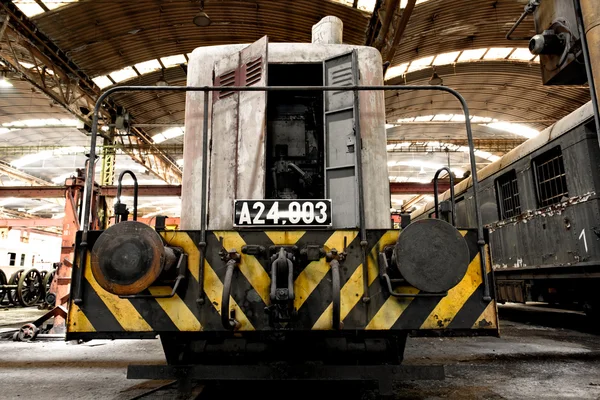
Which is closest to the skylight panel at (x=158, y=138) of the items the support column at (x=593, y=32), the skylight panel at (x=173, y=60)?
the skylight panel at (x=173, y=60)

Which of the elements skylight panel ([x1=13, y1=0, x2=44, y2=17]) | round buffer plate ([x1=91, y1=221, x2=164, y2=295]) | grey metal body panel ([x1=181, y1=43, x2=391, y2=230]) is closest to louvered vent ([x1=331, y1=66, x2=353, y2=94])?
grey metal body panel ([x1=181, y1=43, x2=391, y2=230])

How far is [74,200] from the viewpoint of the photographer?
28.6 feet

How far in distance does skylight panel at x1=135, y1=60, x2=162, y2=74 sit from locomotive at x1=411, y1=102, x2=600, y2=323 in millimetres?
10484

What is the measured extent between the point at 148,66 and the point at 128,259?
42.9 ft

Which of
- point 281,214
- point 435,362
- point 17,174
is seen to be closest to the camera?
point 281,214

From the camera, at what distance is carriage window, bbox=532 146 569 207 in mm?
6395

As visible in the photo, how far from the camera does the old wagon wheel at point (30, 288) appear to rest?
14.4 metres

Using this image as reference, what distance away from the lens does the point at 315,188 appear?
11.1 feet

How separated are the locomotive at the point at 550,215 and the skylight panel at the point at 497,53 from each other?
7.36 m

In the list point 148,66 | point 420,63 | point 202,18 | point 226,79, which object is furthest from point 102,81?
point 226,79

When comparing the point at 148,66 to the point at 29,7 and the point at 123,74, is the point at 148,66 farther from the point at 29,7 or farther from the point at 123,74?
the point at 29,7

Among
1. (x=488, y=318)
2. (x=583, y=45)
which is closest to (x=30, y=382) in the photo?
(x=488, y=318)

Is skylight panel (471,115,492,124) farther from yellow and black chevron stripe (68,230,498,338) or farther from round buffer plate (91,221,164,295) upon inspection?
round buffer plate (91,221,164,295)

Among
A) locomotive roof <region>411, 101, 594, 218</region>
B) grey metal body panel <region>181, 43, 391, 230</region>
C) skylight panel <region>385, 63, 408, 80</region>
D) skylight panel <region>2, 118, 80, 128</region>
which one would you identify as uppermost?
skylight panel <region>385, 63, 408, 80</region>
